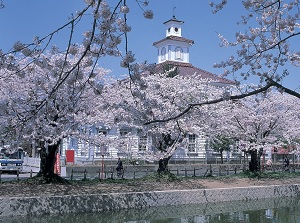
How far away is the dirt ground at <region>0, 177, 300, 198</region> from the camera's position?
15315 mm

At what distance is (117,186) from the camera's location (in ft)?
59.2

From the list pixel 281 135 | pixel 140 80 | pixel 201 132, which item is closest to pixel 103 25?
pixel 140 80

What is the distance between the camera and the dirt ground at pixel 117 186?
15.3m

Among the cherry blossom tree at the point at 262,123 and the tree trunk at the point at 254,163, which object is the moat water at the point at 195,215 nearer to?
the tree trunk at the point at 254,163

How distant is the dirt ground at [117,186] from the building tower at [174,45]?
23.9 m

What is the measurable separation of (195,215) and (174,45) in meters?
31.7

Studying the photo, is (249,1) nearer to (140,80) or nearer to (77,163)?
(140,80)

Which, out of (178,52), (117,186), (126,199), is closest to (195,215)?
(126,199)

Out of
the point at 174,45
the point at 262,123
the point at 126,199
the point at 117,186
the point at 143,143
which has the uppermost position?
the point at 174,45

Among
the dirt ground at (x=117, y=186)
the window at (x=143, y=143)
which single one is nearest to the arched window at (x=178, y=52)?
the window at (x=143, y=143)

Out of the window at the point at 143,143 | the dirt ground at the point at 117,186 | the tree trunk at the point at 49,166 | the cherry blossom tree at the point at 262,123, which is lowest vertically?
the dirt ground at the point at 117,186

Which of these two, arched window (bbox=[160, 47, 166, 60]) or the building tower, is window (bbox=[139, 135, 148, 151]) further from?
arched window (bbox=[160, 47, 166, 60])

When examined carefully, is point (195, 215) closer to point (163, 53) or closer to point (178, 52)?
point (178, 52)

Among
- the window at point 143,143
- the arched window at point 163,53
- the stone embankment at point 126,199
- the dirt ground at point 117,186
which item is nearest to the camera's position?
the stone embankment at point 126,199
